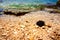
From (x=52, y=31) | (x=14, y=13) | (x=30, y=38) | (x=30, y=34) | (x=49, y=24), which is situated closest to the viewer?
(x=30, y=38)

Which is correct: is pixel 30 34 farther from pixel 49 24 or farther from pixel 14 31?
pixel 49 24

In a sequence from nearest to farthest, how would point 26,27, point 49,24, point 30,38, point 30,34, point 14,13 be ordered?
point 30,38
point 30,34
point 26,27
point 49,24
point 14,13

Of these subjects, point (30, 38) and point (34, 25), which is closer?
point (30, 38)

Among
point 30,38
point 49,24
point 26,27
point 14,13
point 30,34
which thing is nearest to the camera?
point 30,38

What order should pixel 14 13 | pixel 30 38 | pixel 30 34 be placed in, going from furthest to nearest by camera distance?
1. pixel 14 13
2. pixel 30 34
3. pixel 30 38

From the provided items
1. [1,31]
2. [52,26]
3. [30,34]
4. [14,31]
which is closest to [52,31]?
[52,26]

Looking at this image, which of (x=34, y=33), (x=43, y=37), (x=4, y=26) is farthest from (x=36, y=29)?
(x=4, y=26)

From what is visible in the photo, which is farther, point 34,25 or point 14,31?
point 34,25

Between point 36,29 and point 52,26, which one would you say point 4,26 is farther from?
point 52,26
